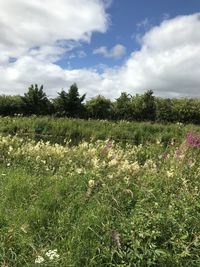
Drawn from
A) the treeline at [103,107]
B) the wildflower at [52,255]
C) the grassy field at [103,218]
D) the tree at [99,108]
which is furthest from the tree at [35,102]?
the wildflower at [52,255]

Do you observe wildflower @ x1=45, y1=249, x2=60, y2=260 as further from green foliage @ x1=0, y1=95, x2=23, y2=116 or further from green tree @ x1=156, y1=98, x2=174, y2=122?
green tree @ x1=156, y1=98, x2=174, y2=122

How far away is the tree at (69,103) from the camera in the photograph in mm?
35312

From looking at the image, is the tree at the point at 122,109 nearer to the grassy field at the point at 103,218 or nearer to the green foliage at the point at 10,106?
the green foliage at the point at 10,106

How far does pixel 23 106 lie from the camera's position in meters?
35.9

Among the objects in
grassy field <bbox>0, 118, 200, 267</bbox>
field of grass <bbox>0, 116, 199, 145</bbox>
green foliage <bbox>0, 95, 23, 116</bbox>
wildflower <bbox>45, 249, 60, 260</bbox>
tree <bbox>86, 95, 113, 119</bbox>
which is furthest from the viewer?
tree <bbox>86, 95, 113, 119</bbox>

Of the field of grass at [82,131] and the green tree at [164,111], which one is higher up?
the green tree at [164,111]

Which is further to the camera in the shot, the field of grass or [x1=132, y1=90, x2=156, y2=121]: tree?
[x1=132, y1=90, x2=156, y2=121]: tree

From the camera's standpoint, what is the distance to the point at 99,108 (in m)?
38.1

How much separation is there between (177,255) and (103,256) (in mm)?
645

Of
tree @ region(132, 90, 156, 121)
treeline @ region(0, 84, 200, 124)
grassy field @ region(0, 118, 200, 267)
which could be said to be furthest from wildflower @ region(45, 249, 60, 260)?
tree @ region(132, 90, 156, 121)

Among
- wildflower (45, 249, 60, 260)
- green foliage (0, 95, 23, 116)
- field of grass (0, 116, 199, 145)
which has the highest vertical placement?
green foliage (0, 95, 23, 116)

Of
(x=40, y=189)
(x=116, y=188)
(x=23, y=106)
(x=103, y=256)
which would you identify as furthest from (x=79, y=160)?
(x=23, y=106)

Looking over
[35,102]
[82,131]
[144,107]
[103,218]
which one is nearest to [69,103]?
[35,102]

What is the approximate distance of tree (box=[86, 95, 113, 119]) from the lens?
1492 inches
